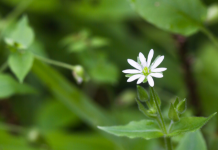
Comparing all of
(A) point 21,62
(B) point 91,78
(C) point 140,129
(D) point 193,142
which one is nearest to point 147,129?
(C) point 140,129

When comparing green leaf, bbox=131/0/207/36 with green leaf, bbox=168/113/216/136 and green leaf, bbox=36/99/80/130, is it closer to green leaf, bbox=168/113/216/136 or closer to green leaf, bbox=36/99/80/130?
green leaf, bbox=168/113/216/136

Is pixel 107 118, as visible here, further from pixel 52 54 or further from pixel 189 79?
pixel 52 54

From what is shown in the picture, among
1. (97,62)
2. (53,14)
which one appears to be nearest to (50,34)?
(53,14)

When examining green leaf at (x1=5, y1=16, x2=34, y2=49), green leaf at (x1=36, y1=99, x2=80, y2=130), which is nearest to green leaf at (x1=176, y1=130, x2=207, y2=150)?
green leaf at (x1=5, y1=16, x2=34, y2=49)

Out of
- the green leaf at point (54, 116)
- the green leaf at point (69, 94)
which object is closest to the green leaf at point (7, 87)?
the green leaf at point (69, 94)

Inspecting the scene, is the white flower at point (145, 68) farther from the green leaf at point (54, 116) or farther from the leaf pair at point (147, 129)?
the green leaf at point (54, 116)

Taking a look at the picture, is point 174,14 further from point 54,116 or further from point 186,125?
point 54,116

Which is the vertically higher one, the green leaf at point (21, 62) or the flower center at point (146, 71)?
the green leaf at point (21, 62)
